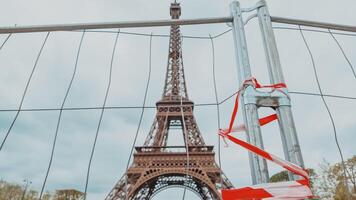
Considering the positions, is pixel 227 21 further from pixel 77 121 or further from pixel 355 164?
pixel 355 164

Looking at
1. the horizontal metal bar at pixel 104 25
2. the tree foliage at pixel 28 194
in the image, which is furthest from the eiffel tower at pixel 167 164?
the horizontal metal bar at pixel 104 25

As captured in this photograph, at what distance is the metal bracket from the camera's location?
84cm

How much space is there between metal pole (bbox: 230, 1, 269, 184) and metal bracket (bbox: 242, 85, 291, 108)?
0.02 metres

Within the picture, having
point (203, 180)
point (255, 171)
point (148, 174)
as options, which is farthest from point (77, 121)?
point (148, 174)

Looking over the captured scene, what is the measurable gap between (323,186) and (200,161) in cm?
491

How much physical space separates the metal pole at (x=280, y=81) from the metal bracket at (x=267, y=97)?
2 cm

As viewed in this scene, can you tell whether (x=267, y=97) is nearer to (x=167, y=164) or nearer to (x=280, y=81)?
(x=280, y=81)

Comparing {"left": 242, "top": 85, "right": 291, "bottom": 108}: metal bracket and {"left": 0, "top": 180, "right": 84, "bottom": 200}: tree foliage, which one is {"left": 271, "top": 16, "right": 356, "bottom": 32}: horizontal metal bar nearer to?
{"left": 242, "top": 85, "right": 291, "bottom": 108}: metal bracket

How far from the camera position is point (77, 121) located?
5.39ft

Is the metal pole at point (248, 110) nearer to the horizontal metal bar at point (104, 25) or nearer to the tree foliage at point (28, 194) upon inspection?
the horizontal metal bar at point (104, 25)

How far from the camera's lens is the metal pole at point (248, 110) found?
76cm

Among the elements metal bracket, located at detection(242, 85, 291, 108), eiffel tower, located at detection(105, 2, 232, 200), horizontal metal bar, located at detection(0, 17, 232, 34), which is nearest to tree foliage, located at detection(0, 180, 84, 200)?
horizontal metal bar, located at detection(0, 17, 232, 34)

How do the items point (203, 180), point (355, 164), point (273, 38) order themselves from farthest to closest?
point (203, 180) → point (355, 164) → point (273, 38)

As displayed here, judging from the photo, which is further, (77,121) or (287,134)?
(77,121)
